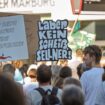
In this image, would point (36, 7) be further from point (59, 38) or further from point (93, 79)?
point (93, 79)

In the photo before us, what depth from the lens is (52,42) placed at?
10.5 meters

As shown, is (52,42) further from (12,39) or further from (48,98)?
(48,98)

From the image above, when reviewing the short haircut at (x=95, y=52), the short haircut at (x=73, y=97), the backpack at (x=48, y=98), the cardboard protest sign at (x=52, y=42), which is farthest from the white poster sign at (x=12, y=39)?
the short haircut at (x=73, y=97)

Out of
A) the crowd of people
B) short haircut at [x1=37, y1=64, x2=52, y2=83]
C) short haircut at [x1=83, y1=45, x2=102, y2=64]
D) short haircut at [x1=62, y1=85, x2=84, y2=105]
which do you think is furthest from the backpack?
short haircut at [x1=62, y1=85, x2=84, y2=105]

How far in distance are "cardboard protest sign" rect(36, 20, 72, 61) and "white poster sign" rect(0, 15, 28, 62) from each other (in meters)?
1.20

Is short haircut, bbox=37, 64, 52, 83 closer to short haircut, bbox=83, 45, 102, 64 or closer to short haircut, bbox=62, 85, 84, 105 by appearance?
short haircut, bbox=83, 45, 102, 64

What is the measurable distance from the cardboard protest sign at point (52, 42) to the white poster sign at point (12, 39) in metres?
1.20

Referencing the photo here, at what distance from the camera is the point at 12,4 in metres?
31.5

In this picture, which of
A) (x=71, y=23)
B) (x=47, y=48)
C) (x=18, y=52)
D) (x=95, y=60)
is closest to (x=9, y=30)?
(x=18, y=52)

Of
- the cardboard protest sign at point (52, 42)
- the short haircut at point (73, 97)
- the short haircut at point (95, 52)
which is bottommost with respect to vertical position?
the cardboard protest sign at point (52, 42)

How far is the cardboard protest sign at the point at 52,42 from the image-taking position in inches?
405

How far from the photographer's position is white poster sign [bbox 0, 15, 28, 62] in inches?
348

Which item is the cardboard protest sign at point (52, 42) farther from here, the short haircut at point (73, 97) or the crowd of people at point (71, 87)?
the short haircut at point (73, 97)

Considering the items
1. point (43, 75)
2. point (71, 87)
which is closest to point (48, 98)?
point (43, 75)
